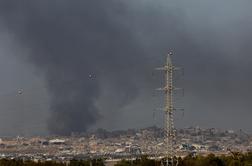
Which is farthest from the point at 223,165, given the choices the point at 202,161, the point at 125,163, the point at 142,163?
the point at 125,163

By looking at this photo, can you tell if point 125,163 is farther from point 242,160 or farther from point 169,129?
point 169,129

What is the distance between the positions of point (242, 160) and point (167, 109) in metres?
77.2

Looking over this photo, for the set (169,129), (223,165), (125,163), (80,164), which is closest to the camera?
(169,129)

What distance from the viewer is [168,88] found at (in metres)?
71.4

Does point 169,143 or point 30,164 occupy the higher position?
point 30,164

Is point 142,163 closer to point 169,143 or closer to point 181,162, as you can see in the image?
point 181,162

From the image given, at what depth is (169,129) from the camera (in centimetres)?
6969

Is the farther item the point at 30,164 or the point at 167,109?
the point at 30,164

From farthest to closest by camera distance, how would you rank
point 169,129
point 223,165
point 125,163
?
point 125,163 → point 223,165 → point 169,129

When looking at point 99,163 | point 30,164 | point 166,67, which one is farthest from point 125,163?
point 166,67

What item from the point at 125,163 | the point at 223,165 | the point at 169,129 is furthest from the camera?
the point at 125,163

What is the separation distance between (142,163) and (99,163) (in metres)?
20.2

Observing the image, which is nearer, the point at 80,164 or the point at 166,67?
the point at 166,67

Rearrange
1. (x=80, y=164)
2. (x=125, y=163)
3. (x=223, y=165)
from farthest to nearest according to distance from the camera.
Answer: (x=125, y=163) → (x=80, y=164) → (x=223, y=165)
